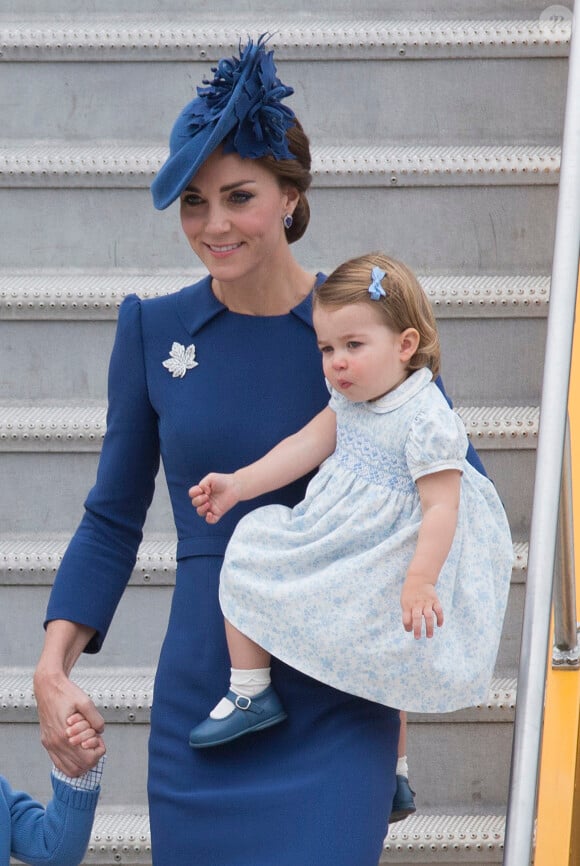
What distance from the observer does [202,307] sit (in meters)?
1.95

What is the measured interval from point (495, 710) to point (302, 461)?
115cm

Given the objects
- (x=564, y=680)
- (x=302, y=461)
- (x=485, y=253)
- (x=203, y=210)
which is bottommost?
(x=564, y=680)

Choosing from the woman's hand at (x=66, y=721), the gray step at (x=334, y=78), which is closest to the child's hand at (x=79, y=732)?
the woman's hand at (x=66, y=721)

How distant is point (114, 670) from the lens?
292 cm

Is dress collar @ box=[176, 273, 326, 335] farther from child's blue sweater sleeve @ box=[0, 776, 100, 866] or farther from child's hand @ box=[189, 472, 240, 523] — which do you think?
child's blue sweater sleeve @ box=[0, 776, 100, 866]

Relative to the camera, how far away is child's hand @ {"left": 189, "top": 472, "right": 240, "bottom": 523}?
175 cm

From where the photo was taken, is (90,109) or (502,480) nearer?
(502,480)

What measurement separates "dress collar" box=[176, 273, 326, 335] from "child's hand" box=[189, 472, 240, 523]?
26 cm

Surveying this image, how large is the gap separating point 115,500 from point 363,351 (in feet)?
1.47

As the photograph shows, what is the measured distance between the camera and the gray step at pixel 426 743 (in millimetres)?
2811

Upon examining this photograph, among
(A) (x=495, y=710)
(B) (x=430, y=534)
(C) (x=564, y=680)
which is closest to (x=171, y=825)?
(B) (x=430, y=534)

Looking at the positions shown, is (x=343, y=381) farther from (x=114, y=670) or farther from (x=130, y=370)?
(x=114, y=670)

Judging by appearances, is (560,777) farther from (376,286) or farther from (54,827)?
(376,286)

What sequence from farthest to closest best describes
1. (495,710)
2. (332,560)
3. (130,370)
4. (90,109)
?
(90,109) → (495,710) → (130,370) → (332,560)
